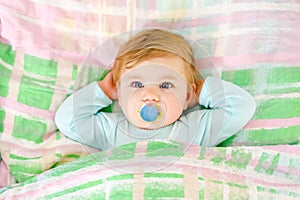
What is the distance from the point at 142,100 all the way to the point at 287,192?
330 millimetres

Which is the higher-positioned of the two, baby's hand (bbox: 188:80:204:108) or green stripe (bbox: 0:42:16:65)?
green stripe (bbox: 0:42:16:65)

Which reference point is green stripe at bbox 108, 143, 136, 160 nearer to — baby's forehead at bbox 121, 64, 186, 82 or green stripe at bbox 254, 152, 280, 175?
baby's forehead at bbox 121, 64, 186, 82

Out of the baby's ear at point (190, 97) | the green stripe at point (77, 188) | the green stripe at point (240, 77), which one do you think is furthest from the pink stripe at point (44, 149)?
the green stripe at point (240, 77)

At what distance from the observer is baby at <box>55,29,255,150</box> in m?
1.14

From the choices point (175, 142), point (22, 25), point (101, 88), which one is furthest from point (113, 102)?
point (22, 25)

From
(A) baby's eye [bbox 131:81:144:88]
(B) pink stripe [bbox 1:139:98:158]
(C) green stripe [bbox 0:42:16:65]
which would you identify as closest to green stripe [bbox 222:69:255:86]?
(A) baby's eye [bbox 131:81:144:88]

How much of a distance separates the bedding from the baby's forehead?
4.4 inches

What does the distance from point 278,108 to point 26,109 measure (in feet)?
1.70

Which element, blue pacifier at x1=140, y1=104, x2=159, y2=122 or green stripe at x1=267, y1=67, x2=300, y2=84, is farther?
green stripe at x1=267, y1=67, x2=300, y2=84

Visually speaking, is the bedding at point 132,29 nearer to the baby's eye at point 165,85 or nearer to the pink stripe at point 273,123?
the pink stripe at point 273,123

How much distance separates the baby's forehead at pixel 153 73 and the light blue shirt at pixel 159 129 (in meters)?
0.08

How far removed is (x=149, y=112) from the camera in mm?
1133

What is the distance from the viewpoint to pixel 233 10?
4.24 feet

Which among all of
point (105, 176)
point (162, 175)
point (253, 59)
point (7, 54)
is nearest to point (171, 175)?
point (162, 175)
